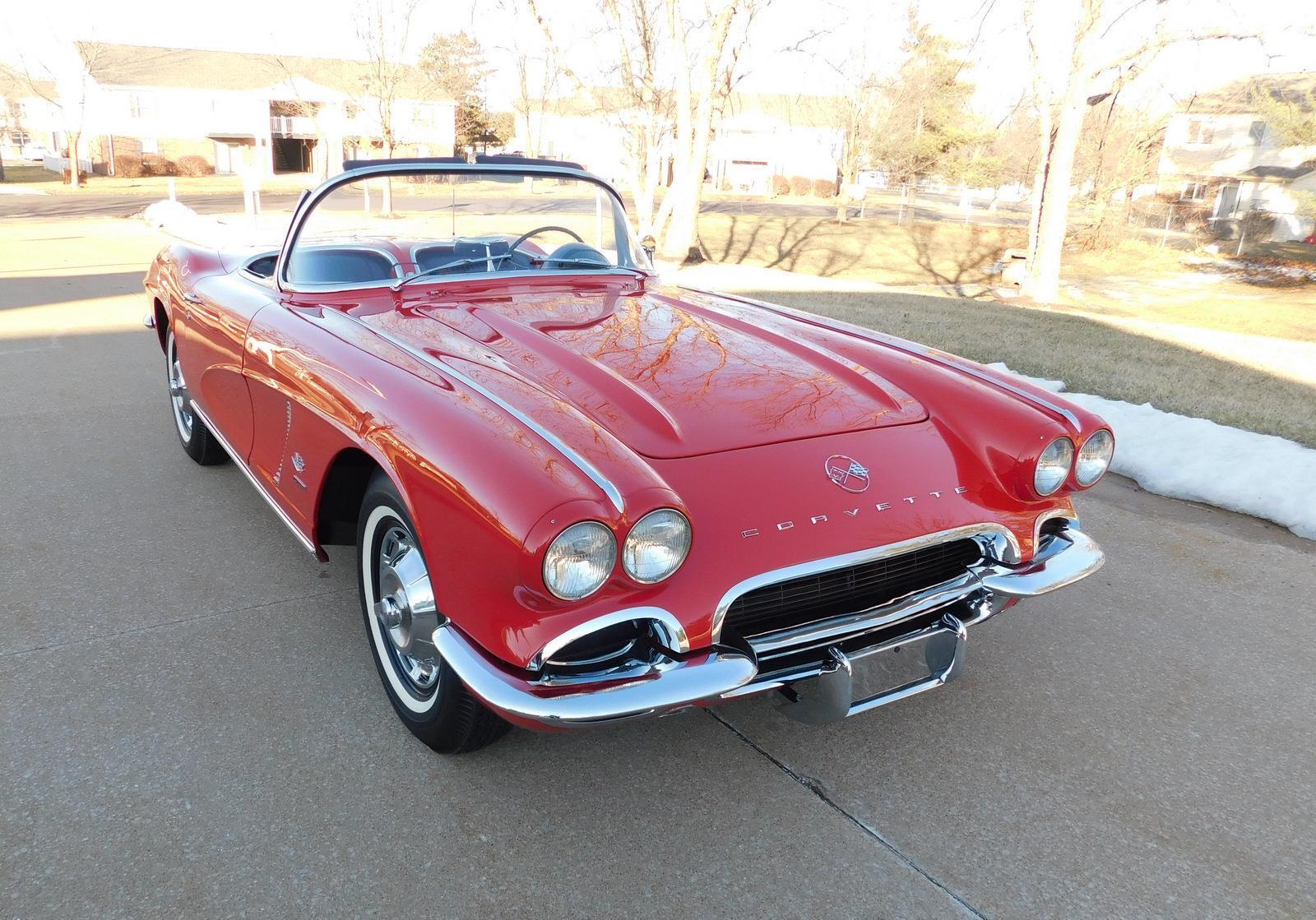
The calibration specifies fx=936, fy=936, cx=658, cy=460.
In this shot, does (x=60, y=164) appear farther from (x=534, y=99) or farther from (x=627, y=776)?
(x=627, y=776)

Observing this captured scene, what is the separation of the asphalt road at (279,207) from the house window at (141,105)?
681 inches

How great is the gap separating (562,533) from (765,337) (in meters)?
1.62

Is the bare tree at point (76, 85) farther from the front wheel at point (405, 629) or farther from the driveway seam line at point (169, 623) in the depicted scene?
the front wheel at point (405, 629)

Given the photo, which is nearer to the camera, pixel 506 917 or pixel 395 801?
pixel 506 917

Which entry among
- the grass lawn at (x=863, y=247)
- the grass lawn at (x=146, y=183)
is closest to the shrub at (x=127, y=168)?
the grass lawn at (x=146, y=183)

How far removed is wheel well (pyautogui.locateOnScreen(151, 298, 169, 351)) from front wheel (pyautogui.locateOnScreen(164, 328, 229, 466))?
4.5 inches

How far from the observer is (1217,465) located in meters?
4.87

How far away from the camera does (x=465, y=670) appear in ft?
6.77

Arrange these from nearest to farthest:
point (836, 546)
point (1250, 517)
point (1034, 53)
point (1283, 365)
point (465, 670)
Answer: point (465, 670), point (836, 546), point (1250, 517), point (1283, 365), point (1034, 53)

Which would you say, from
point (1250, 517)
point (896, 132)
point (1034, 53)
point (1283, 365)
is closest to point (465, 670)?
point (1250, 517)

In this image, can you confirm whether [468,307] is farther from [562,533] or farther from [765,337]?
[562,533]

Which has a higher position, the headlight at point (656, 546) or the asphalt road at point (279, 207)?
the asphalt road at point (279, 207)

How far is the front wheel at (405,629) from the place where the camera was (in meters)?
2.34

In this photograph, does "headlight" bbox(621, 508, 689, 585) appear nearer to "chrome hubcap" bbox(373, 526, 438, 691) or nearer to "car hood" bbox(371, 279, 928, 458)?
"car hood" bbox(371, 279, 928, 458)
